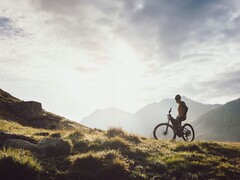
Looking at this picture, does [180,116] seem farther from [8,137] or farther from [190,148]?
[8,137]

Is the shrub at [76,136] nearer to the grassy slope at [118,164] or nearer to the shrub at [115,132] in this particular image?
the grassy slope at [118,164]

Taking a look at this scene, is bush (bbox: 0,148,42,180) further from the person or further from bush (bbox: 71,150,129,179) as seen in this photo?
the person

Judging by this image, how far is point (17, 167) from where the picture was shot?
419 inches

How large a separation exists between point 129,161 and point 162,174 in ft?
6.18

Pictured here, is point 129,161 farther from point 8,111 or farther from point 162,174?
point 8,111

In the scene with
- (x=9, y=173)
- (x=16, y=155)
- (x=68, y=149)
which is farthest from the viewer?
(x=68, y=149)

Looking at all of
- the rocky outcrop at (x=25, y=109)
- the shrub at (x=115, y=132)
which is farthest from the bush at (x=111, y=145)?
the rocky outcrop at (x=25, y=109)

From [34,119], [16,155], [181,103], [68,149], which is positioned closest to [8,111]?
[34,119]

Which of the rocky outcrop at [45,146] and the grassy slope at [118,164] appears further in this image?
the rocky outcrop at [45,146]

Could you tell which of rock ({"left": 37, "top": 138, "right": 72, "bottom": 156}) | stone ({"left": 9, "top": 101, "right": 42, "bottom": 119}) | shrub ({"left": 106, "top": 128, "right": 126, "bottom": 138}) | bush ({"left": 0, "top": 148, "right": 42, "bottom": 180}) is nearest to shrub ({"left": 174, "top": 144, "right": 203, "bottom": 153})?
shrub ({"left": 106, "top": 128, "right": 126, "bottom": 138})

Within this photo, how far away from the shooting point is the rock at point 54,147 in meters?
14.3

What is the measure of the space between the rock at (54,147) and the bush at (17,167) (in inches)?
117

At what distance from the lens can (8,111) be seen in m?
44.4

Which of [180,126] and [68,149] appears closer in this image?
[68,149]
